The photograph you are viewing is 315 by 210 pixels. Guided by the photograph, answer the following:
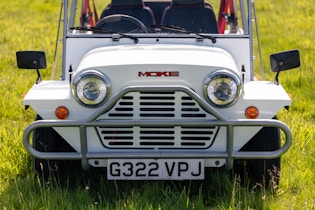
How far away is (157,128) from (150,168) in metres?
0.26

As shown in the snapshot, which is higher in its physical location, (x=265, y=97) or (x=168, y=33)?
(x=168, y=33)

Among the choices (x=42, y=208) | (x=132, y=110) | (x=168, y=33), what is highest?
(x=168, y=33)

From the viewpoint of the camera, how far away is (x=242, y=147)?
489cm

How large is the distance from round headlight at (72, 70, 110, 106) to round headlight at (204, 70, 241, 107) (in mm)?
643

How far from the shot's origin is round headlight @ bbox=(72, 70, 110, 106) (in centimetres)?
450

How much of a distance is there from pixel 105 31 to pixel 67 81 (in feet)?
1.64

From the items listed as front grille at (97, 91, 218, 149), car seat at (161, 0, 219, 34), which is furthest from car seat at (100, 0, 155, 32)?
front grille at (97, 91, 218, 149)

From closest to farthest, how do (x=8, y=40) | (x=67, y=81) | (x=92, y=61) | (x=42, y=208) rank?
(x=42, y=208) < (x=92, y=61) < (x=67, y=81) < (x=8, y=40)

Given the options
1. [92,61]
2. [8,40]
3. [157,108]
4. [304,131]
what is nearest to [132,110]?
[157,108]

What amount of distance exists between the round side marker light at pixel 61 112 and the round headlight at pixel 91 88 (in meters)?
0.12

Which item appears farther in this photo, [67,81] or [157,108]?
[67,81]

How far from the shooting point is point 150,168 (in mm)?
4508

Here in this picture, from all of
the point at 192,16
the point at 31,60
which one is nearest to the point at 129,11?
the point at 192,16

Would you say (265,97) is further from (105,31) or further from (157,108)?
(105,31)
